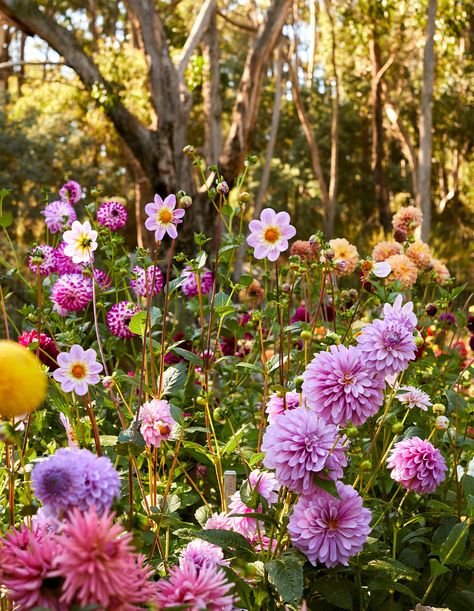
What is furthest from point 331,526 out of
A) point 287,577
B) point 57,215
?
point 57,215

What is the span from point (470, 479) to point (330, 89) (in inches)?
816

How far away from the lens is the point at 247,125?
23.4 feet

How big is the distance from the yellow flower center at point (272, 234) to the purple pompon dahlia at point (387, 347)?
31cm

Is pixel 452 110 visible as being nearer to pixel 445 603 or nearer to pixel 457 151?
pixel 457 151

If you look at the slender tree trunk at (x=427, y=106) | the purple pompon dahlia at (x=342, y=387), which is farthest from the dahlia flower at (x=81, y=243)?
the slender tree trunk at (x=427, y=106)

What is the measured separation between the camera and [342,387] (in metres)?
1.02

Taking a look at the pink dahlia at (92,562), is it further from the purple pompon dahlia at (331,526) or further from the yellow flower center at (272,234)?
the yellow flower center at (272,234)

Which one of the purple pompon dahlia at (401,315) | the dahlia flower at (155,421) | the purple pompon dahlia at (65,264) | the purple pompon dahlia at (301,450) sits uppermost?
the purple pompon dahlia at (401,315)

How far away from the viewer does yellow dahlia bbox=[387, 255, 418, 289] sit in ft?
6.70

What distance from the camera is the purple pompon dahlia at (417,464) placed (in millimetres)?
1242

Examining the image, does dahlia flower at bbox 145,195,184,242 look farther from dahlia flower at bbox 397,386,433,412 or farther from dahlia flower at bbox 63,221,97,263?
dahlia flower at bbox 397,386,433,412

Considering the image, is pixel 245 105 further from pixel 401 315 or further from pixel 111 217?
pixel 401 315

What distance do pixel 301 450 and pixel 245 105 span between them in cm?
657

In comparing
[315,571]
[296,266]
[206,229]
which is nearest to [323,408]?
[315,571]
